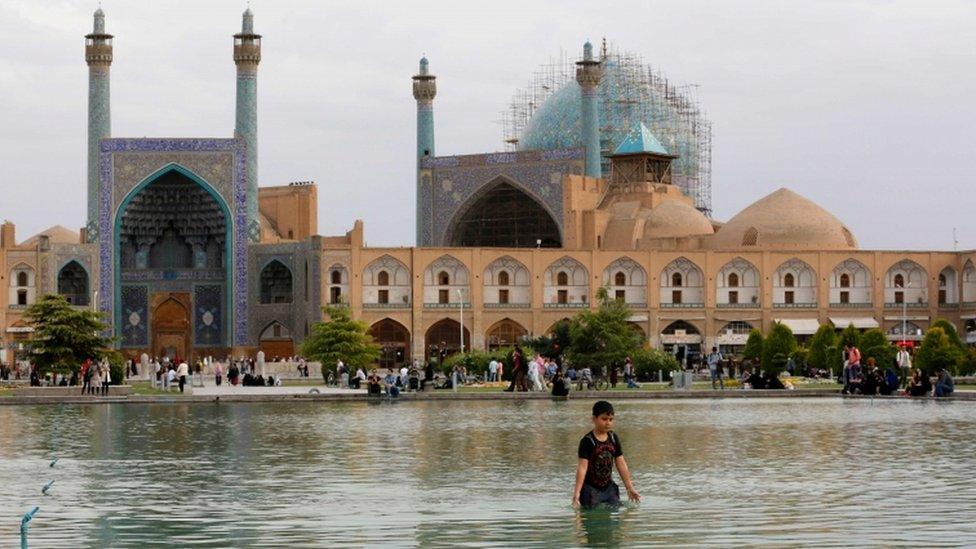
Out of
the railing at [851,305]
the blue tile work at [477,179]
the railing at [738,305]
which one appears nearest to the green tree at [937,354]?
the railing at [738,305]

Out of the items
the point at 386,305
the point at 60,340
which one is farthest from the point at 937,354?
the point at 386,305

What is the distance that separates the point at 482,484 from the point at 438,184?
45460 mm

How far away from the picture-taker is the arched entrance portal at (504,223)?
58.0m

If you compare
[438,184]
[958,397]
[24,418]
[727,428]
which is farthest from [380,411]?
[438,184]

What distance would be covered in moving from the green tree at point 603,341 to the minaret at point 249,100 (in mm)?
16153

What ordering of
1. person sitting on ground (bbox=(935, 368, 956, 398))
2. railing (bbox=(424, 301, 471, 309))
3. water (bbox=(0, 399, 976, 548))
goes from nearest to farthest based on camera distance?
water (bbox=(0, 399, 976, 548)) → person sitting on ground (bbox=(935, 368, 956, 398)) → railing (bbox=(424, 301, 471, 309))

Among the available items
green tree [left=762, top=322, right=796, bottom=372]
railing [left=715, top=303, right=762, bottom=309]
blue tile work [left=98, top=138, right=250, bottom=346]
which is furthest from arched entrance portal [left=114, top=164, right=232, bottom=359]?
green tree [left=762, top=322, right=796, bottom=372]

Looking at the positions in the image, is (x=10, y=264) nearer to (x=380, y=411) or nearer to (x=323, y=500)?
(x=380, y=411)

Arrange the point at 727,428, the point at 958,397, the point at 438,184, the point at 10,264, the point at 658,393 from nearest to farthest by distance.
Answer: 1. the point at 727,428
2. the point at 958,397
3. the point at 658,393
4. the point at 10,264
5. the point at 438,184

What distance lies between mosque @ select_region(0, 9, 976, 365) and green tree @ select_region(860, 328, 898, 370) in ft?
44.9

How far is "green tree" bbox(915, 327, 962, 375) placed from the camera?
3478cm

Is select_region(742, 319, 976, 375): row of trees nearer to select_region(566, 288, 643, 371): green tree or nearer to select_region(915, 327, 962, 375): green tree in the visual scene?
select_region(915, 327, 962, 375): green tree

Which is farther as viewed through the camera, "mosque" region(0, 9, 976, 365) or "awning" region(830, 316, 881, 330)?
"awning" region(830, 316, 881, 330)

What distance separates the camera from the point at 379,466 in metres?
15.1
